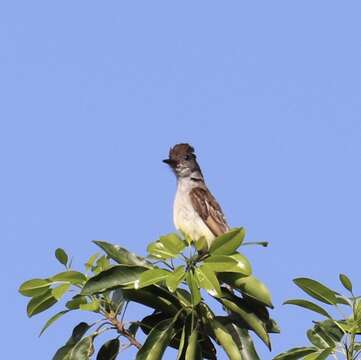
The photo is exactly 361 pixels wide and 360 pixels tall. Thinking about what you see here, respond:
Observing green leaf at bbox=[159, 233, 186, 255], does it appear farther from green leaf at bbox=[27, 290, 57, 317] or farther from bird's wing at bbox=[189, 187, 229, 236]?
bird's wing at bbox=[189, 187, 229, 236]

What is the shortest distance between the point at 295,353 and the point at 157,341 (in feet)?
2.63

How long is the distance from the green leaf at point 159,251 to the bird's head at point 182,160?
5.03 meters

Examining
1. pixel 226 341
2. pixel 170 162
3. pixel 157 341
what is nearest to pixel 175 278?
pixel 157 341

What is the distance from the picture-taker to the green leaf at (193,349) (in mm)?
4629

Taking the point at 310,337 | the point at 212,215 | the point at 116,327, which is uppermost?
the point at 212,215

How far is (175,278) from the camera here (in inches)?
185

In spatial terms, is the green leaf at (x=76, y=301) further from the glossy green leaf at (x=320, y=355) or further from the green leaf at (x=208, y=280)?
the glossy green leaf at (x=320, y=355)

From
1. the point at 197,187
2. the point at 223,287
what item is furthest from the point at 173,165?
the point at 223,287

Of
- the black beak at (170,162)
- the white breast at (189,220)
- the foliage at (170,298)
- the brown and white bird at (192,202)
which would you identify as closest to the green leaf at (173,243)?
the foliage at (170,298)

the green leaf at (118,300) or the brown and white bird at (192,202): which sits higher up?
the brown and white bird at (192,202)

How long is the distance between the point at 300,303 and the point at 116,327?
1.09 m

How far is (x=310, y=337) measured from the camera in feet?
16.9

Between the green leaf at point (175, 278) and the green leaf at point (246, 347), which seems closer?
the green leaf at point (175, 278)

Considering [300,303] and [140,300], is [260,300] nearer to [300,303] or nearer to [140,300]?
[300,303]
